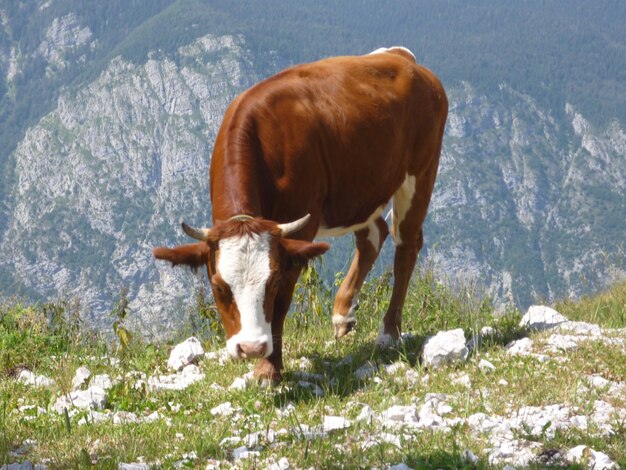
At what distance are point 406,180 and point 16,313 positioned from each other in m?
4.55

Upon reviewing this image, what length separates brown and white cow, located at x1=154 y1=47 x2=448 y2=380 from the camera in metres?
7.03

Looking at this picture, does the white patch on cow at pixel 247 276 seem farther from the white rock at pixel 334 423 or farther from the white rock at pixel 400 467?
the white rock at pixel 400 467

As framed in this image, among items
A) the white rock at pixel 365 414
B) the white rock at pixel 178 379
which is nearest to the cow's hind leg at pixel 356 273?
the white rock at pixel 178 379

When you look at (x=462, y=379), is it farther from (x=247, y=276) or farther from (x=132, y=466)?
(x=132, y=466)

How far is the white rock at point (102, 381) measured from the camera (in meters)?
7.79

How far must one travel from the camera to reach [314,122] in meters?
8.46

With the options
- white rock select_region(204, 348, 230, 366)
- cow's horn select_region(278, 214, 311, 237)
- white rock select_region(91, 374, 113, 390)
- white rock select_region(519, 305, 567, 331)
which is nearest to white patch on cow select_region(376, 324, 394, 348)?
white rock select_region(519, 305, 567, 331)

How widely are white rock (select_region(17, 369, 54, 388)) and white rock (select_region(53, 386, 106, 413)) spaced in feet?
2.41

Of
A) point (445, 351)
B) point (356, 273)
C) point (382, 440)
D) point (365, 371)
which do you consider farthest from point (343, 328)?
point (382, 440)

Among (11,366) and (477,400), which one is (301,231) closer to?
(477,400)

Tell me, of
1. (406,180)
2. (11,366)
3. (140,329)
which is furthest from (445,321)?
(11,366)

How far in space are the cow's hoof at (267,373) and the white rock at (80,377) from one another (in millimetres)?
1473

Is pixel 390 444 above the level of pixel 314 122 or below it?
below

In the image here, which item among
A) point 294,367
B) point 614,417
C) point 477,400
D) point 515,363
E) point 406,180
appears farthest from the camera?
point 406,180
